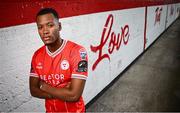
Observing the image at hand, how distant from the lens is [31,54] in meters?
2.23

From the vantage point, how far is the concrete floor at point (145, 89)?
3.65 m

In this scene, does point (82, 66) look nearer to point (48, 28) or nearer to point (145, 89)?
point (48, 28)

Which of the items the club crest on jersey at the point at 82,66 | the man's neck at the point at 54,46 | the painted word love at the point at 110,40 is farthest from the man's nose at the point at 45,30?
the painted word love at the point at 110,40

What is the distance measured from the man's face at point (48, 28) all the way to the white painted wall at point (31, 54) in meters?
0.32

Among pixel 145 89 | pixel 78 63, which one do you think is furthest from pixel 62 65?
pixel 145 89

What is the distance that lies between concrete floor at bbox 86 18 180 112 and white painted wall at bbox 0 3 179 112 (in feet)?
0.82

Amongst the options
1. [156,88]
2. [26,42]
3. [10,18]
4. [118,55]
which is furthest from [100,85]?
[10,18]

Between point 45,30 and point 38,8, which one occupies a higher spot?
point 38,8

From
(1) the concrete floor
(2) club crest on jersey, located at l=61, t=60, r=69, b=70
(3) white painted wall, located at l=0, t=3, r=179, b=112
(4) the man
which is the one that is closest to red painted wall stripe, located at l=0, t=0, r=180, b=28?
(3) white painted wall, located at l=0, t=3, r=179, b=112

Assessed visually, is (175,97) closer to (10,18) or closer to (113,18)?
(113,18)

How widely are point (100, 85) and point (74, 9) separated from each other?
1.81m

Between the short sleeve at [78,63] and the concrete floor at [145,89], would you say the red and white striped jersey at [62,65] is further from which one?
the concrete floor at [145,89]

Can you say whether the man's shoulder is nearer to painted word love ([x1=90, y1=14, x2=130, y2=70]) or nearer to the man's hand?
the man's hand

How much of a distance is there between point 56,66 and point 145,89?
Result: 293 centimetres
